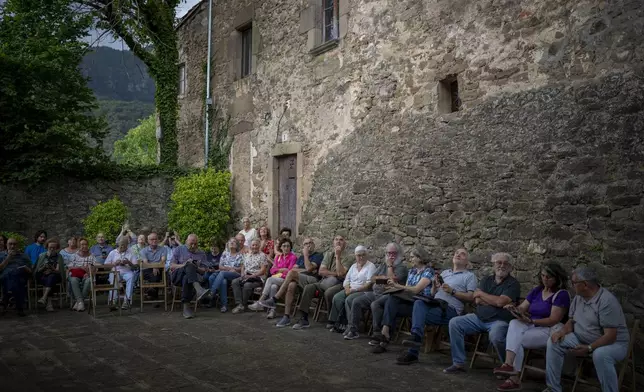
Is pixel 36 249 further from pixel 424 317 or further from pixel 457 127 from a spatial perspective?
pixel 457 127

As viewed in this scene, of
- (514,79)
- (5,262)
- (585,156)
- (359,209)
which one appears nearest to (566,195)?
(585,156)

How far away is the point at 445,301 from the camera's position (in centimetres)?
581

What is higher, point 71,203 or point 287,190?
point 287,190

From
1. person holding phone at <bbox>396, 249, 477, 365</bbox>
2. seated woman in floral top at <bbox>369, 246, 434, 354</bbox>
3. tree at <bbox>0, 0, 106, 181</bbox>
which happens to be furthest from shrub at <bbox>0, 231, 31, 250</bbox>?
person holding phone at <bbox>396, 249, 477, 365</bbox>

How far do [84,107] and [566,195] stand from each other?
12368mm

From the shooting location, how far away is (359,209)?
8.77 metres

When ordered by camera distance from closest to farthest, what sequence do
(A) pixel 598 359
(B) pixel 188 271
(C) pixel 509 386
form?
(A) pixel 598 359 → (C) pixel 509 386 → (B) pixel 188 271

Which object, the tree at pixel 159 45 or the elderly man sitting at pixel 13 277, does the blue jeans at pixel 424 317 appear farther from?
the tree at pixel 159 45

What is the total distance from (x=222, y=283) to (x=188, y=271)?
618mm

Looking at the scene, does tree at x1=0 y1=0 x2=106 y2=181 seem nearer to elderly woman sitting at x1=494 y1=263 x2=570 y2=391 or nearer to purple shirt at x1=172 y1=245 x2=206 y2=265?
purple shirt at x1=172 y1=245 x2=206 y2=265

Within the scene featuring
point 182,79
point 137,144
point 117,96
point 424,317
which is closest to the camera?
point 424,317

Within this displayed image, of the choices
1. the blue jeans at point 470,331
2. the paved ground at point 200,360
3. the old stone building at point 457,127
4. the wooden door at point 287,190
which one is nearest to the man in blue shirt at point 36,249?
the paved ground at point 200,360

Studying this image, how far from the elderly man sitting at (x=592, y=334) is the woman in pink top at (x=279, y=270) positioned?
446cm

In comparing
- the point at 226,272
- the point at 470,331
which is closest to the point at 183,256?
the point at 226,272
